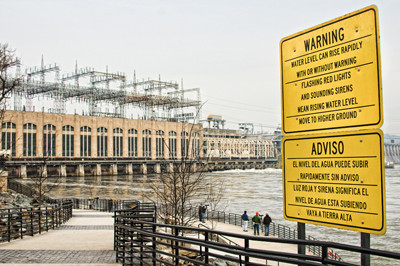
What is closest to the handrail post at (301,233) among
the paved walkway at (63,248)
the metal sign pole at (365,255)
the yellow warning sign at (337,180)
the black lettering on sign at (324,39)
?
the yellow warning sign at (337,180)

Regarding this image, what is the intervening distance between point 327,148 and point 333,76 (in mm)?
651

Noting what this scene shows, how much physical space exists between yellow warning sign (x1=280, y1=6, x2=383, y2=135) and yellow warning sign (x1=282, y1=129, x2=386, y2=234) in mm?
142

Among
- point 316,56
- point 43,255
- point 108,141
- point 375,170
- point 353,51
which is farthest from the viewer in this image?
point 108,141

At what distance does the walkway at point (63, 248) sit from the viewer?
11.8 m

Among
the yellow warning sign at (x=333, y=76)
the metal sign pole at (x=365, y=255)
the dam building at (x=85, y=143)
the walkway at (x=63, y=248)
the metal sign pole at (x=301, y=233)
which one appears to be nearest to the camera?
the metal sign pole at (x=365, y=255)

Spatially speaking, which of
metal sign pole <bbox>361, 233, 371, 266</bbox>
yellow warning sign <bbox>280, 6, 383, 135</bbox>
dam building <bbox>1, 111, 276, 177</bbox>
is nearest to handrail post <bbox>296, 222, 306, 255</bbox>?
metal sign pole <bbox>361, 233, 371, 266</bbox>

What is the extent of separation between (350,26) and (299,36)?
64cm

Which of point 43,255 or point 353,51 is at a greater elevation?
point 353,51

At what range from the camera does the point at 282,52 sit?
4461 mm

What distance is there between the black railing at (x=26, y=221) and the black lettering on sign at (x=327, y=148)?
44.4 ft

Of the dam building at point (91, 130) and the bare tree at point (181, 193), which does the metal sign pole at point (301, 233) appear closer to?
the bare tree at point (181, 193)

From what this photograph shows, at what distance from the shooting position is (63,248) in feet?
45.4

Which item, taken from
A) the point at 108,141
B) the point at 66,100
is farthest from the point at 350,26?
the point at 66,100

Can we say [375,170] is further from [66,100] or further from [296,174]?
[66,100]
